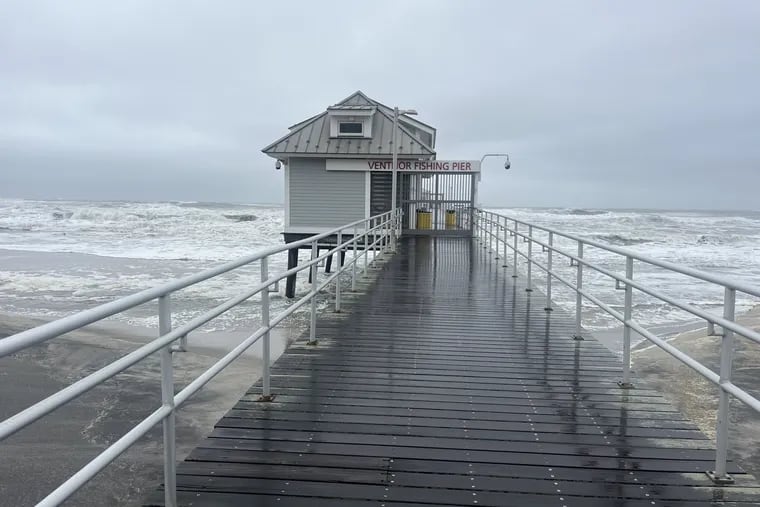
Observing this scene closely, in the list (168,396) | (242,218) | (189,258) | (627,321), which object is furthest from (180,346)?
(242,218)

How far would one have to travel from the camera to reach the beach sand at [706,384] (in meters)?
6.89

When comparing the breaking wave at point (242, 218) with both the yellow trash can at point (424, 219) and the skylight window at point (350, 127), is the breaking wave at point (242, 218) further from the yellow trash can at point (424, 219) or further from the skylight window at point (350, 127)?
the skylight window at point (350, 127)

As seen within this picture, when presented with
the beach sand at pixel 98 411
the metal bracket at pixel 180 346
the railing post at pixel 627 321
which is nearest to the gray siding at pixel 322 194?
the beach sand at pixel 98 411

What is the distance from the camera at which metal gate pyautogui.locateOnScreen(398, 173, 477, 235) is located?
20766 millimetres

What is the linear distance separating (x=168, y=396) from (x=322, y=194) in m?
16.7

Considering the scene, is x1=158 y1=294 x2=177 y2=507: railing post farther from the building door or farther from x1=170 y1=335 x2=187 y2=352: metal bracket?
the building door

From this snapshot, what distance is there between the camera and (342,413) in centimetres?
420

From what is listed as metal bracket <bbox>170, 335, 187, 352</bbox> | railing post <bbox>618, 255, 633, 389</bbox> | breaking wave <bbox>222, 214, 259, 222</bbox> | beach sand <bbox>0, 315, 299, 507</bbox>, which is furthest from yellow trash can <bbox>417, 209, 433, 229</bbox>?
breaking wave <bbox>222, 214, 259, 222</bbox>

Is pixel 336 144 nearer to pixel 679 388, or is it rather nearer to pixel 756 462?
pixel 679 388

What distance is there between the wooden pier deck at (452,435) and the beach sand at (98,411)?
2.16m

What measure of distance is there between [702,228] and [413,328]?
192 feet

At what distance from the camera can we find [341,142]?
19.5m

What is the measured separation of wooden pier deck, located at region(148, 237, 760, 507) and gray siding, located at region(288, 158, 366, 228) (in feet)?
42.1

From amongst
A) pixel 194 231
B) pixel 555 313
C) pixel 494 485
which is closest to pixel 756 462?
pixel 555 313
